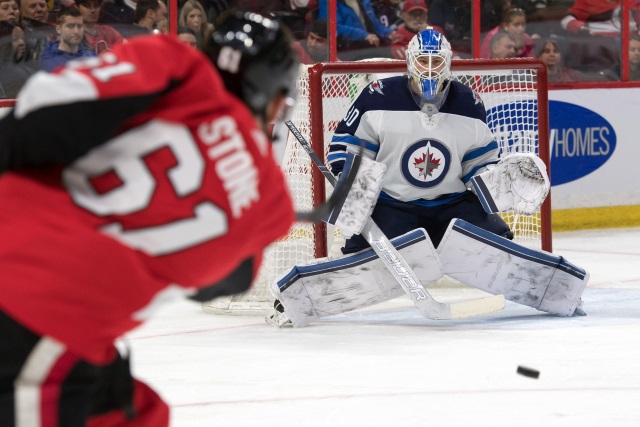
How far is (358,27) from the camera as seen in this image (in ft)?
21.4

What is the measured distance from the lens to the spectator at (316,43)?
6359 millimetres

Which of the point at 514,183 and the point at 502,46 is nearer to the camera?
the point at 514,183

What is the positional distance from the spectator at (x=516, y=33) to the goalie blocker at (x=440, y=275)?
9.22 ft

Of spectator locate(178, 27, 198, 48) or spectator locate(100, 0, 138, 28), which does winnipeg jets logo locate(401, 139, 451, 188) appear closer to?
spectator locate(178, 27, 198, 48)

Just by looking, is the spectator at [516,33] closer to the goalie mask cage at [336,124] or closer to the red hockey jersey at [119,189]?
the goalie mask cage at [336,124]

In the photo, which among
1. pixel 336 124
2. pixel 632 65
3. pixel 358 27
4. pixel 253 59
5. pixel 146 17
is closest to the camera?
pixel 253 59

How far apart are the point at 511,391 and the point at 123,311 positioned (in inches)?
72.2

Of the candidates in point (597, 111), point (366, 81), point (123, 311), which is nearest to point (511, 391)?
point (123, 311)

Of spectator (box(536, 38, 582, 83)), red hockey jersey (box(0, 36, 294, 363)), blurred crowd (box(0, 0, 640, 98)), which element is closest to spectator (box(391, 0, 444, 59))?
blurred crowd (box(0, 0, 640, 98))

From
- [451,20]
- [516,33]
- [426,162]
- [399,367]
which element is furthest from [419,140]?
[516,33]

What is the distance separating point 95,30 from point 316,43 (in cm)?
118

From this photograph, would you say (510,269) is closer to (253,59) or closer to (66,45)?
(66,45)

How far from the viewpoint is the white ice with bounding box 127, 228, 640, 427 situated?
2770 millimetres

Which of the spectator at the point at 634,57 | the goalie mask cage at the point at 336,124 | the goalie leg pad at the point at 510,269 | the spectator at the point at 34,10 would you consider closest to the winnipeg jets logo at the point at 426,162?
the goalie leg pad at the point at 510,269
